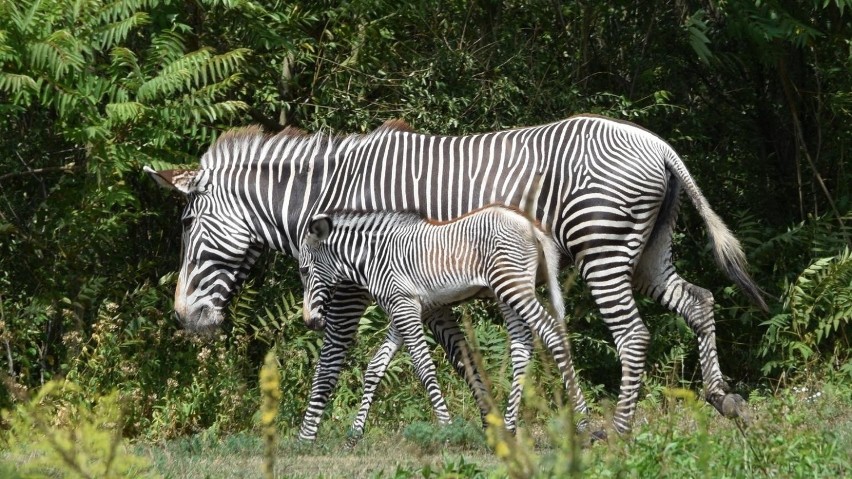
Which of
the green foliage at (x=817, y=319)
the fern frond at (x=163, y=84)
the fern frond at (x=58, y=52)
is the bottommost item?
the green foliage at (x=817, y=319)

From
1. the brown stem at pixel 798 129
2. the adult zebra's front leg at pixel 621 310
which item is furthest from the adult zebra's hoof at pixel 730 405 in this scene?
the brown stem at pixel 798 129

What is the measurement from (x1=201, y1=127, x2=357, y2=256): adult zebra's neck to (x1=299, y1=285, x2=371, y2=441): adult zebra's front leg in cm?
59

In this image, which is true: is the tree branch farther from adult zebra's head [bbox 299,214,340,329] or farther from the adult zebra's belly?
the adult zebra's belly

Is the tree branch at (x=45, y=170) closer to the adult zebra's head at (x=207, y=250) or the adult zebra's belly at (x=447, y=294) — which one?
the adult zebra's head at (x=207, y=250)

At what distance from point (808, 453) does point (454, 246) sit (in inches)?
131

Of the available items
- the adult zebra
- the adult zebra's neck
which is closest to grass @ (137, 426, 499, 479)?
the adult zebra

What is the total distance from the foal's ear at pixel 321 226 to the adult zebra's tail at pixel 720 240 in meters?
2.56

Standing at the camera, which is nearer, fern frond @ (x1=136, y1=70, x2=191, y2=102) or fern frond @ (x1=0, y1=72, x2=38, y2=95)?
fern frond @ (x1=0, y1=72, x2=38, y2=95)

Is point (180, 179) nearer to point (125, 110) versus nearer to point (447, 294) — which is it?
point (125, 110)

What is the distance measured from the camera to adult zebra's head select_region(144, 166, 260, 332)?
9773 mm

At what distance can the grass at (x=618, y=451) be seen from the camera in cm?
547

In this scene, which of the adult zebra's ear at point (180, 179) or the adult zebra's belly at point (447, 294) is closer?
the adult zebra's belly at point (447, 294)

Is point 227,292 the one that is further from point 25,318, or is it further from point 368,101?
point 368,101

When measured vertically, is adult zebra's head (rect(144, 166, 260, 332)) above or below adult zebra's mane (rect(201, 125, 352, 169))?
below
